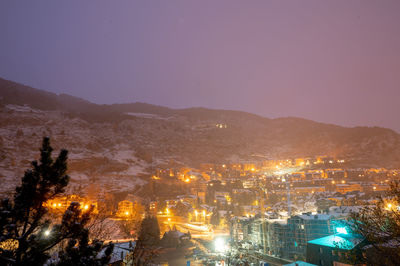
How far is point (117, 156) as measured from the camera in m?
84.3

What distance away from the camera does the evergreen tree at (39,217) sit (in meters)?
4.97

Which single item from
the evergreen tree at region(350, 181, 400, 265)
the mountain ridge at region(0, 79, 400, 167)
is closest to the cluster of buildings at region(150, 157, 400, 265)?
the evergreen tree at region(350, 181, 400, 265)

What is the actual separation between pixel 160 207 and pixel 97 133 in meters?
63.3

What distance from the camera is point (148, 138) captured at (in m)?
117

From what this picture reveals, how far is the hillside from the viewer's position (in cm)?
7388

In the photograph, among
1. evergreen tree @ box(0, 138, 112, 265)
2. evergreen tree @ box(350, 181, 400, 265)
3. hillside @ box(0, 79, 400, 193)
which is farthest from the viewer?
hillside @ box(0, 79, 400, 193)

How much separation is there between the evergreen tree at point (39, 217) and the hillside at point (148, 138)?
63214 millimetres

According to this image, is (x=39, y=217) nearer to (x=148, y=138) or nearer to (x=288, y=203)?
(x=288, y=203)

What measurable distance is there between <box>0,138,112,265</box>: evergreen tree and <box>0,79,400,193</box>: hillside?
63214 mm

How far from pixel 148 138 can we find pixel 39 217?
114 m

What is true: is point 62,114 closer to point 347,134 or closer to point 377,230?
point 377,230

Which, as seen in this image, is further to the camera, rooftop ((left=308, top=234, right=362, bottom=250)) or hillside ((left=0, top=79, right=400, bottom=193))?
hillside ((left=0, top=79, right=400, bottom=193))

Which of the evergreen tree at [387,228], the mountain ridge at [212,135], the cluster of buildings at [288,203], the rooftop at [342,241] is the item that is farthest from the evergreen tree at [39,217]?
the mountain ridge at [212,135]

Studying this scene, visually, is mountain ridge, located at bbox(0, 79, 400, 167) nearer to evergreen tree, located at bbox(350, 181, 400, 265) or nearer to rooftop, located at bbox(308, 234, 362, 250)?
rooftop, located at bbox(308, 234, 362, 250)
